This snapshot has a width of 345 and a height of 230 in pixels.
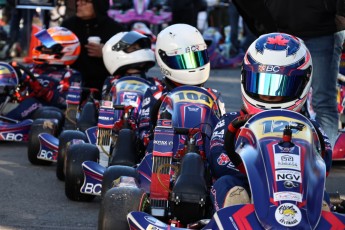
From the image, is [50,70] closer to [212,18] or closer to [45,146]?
[45,146]

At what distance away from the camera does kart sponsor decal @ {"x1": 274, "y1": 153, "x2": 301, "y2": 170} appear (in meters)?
4.86

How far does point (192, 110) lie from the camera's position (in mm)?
6797

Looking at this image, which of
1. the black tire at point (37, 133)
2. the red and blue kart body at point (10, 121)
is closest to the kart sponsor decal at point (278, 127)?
the black tire at point (37, 133)

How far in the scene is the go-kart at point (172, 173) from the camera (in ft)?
17.6

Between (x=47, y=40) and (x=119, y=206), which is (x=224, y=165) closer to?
(x=119, y=206)

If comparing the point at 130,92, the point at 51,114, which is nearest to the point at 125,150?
the point at 130,92

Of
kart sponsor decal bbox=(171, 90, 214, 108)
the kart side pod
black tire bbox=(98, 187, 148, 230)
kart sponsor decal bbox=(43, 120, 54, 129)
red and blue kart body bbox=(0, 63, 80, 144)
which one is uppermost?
black tire bbox=(98, 187, 148, 230)

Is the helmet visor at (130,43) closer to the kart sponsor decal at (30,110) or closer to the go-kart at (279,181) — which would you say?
the kart sponsor decal at (30,110)

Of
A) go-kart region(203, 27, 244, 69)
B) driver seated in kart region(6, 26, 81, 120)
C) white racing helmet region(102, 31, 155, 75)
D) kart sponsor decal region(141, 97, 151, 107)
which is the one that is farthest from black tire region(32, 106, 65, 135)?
go-kart region(203, 27, 244, 69)

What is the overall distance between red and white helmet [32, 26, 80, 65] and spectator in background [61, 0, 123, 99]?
206 mm

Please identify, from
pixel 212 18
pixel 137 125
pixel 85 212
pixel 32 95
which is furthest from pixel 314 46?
pixel 212 18

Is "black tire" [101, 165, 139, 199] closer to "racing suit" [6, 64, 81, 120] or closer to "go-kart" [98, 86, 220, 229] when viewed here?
"go-kart" [98, 86, 220, 229]

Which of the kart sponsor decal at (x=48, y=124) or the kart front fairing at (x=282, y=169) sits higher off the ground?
the kart front fairing at (x=282, y=169)

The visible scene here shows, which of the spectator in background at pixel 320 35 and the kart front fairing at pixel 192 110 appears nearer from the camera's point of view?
the kart front fairing at pixel 192 110
